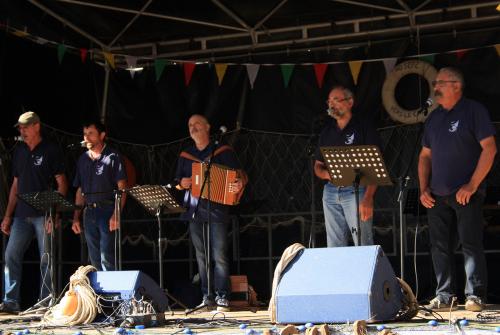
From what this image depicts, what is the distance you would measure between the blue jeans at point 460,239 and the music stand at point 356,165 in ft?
2.17

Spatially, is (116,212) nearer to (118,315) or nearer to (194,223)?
(194,223)

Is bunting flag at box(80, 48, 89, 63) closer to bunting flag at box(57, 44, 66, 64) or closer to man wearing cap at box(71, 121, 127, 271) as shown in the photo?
bunting flag at box(57, 44, 66, 64)

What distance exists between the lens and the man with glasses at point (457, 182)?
687 cm

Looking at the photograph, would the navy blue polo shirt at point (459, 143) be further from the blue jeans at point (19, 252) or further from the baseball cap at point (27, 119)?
the baseball cap at point (27, 119)

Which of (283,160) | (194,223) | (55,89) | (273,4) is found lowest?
(194,223)

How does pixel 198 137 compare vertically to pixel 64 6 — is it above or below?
below

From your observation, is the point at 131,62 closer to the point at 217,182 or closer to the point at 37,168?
the point at 37,168

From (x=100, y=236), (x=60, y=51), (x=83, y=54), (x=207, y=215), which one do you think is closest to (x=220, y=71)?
(x=83, y=54)

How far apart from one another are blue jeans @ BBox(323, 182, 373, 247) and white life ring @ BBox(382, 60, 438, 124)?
2.33m

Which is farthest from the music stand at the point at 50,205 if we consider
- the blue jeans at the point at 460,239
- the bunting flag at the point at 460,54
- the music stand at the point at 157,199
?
the bunting flag at the point at 460,54

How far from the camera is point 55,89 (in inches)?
398

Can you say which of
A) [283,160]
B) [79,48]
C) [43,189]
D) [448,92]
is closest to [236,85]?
[283,160]

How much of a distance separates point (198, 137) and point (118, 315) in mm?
2780

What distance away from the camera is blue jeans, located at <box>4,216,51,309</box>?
28.6 feet
